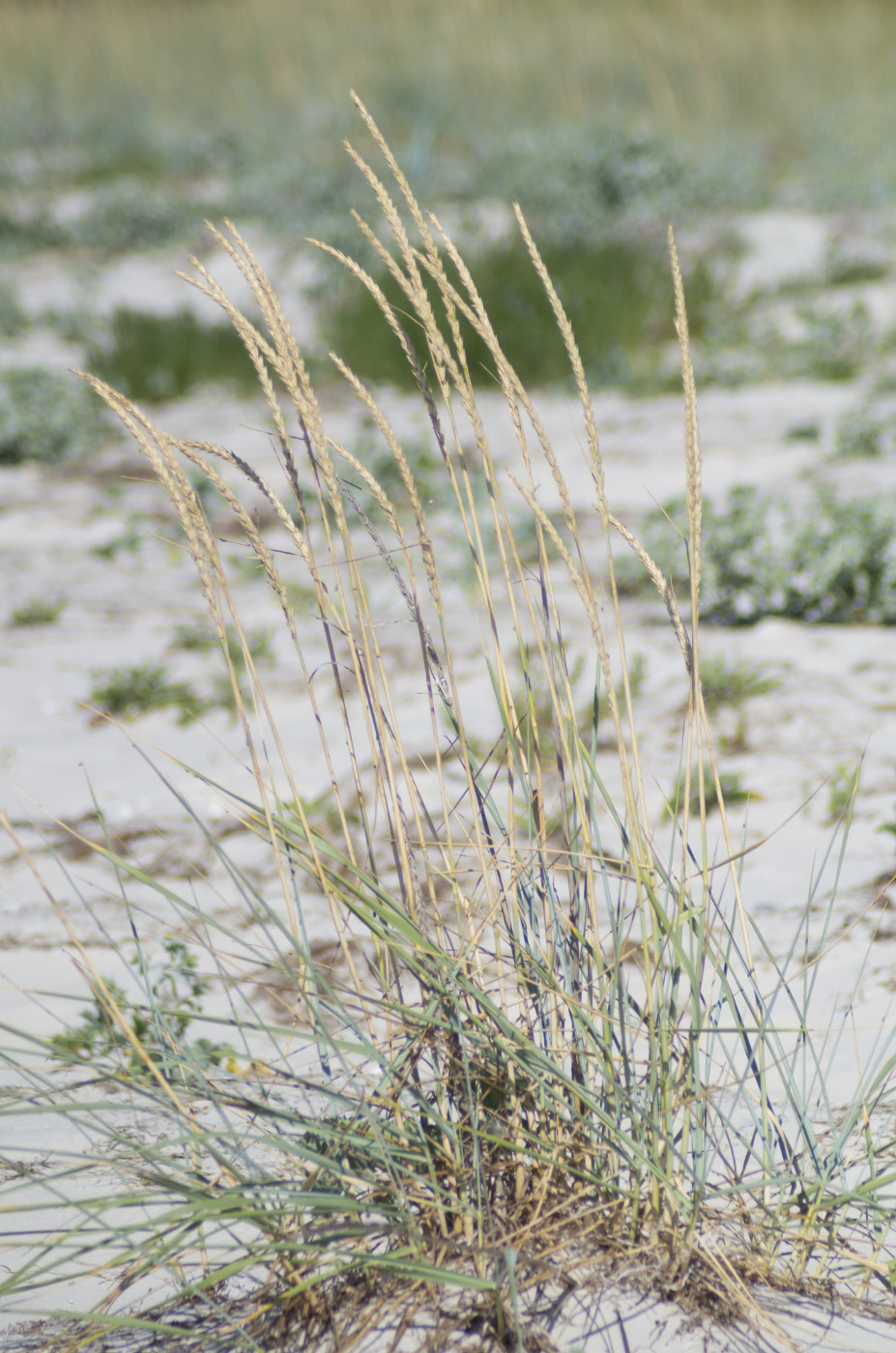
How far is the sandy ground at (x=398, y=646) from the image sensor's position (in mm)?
1662

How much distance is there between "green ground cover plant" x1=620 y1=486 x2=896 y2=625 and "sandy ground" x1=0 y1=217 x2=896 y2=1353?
3.6 inches

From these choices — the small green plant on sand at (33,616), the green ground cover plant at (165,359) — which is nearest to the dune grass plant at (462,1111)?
the small green plant on sand at (33,616)

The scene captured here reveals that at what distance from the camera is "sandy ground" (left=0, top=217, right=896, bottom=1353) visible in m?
1.66

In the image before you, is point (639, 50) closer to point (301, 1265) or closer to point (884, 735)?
point (884, 735)

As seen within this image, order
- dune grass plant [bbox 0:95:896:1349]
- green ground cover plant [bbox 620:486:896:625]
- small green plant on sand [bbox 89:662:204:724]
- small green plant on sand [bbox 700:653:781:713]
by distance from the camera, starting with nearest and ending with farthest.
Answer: dune grass plant [bbox 0:95:896:1349] → small green plant on sand [bbox 700:653:781:713] → small green plant on sand [bbox 89:662:204:724] → green ground cover plant [bbox 620:486:896:625]

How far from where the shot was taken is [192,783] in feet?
8.38

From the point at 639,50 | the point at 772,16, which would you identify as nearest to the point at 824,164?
the point at 639,50

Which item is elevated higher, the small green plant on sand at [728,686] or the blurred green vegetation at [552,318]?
the blurred green vegetation at [552,318]

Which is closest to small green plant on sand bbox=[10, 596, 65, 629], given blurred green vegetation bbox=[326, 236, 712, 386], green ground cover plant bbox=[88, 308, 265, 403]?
green ground cover plant bbox=[88, 308, 265, 403]

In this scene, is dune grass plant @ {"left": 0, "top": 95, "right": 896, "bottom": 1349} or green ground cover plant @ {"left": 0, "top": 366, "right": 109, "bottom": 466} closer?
dune grass plant @ {"left": 0, "top": 95, "right": 896, "bottom": 1349}

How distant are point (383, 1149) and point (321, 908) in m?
1.06

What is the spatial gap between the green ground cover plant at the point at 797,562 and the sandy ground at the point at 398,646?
91mm

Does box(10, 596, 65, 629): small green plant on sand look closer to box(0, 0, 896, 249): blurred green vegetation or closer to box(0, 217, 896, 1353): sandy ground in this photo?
box(0, 217, 896, 1353): sandy ground

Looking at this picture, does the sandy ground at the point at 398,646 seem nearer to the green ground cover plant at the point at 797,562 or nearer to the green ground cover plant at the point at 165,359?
the green ground cover plant at the point at 797,562
